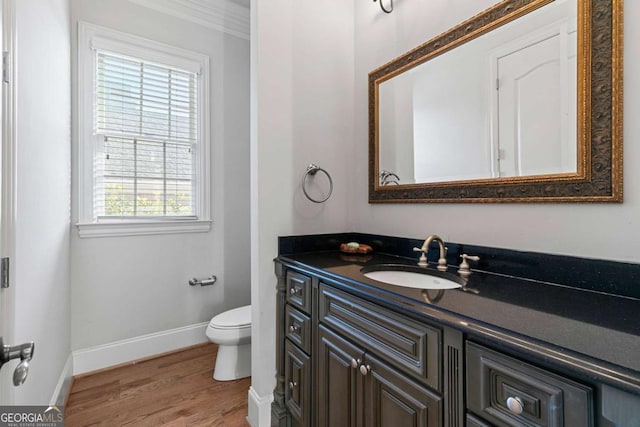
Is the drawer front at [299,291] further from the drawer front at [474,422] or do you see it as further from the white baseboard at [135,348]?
the white baseboard at [135,348]

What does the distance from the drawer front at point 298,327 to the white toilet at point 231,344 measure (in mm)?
616

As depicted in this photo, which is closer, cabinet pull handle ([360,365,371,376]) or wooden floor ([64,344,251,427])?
cabinet pull handle ([360,365,371,376])

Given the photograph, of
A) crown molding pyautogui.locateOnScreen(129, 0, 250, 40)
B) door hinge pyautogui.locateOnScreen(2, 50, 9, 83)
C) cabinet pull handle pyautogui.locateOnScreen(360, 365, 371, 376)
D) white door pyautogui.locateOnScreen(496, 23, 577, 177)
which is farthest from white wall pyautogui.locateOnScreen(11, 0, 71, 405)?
white door pyautogui.locateOnScreen(496, 23, 577, 177)

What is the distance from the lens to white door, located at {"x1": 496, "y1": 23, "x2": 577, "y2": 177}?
102 cm

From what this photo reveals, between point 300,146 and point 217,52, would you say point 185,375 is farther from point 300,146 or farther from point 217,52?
point 217,52

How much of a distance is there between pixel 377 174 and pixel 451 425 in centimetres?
129

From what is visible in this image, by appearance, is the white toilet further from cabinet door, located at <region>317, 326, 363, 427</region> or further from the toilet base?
cabinet door, located at <region>317, 326, 363, 427</region>

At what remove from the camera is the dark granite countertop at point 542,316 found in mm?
522

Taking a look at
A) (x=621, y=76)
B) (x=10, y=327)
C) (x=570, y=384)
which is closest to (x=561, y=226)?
(x=621, y=76)

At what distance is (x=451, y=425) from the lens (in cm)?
75

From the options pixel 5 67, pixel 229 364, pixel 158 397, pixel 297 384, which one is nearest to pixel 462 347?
pixel 297 384

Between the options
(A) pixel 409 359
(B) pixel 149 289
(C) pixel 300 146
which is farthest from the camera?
(B) pixel 149 289

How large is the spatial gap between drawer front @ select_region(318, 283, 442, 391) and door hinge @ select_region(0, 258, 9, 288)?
97 centimetres

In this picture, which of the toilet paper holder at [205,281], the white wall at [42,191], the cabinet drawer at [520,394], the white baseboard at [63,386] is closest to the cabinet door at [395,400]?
the cabinet drawer at [520,394]
